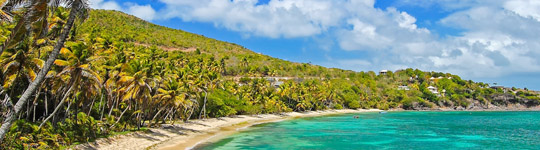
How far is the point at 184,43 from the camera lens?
449ft

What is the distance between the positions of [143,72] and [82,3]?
1666 cm

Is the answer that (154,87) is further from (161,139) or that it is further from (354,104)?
(354,104)

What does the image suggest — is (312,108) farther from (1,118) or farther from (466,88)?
(466,88)

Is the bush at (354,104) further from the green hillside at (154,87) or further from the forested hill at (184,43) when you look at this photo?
the forested hill at (184,43)

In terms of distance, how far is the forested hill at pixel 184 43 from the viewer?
11794 cm

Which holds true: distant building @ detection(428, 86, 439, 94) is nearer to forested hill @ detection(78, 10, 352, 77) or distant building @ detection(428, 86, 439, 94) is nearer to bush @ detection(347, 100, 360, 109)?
forested hill @ detection(78, 10, 352, 77)

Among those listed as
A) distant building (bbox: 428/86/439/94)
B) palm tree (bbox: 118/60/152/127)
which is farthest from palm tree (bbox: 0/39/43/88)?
distant building (bbox: 428/86/439/94)

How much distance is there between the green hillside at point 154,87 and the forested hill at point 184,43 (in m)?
0.61

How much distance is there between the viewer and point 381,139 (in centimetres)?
4216

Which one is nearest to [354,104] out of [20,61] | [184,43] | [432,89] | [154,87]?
[432,89]

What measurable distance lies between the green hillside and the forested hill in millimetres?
606

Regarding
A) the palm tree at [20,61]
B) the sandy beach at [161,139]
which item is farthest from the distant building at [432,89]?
the palm tree at [20,61]

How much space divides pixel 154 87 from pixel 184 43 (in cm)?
10605

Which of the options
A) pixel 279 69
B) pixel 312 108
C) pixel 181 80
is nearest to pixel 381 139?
pixel 181 80
